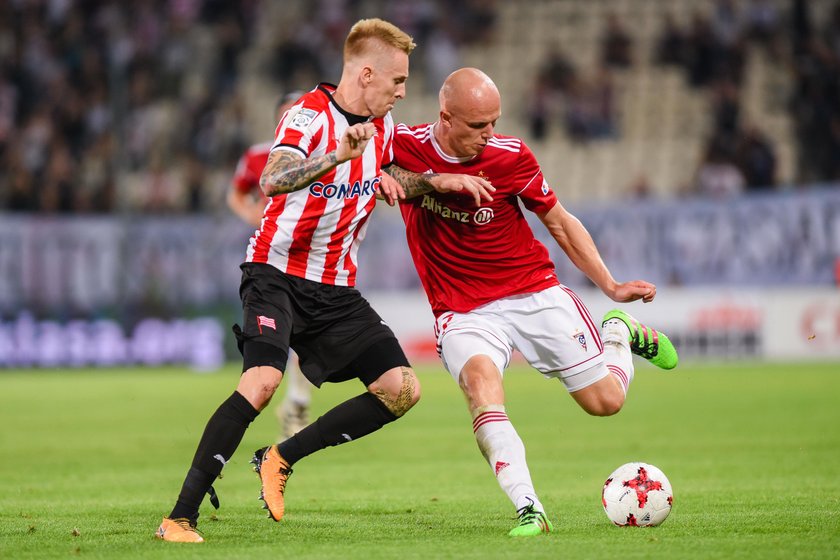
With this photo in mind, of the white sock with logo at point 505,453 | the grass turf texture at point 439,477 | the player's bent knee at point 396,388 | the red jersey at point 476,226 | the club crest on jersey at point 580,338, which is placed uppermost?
the red jersey at point 476,226

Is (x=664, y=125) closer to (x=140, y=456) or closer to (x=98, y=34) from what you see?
(x=98, y=34)

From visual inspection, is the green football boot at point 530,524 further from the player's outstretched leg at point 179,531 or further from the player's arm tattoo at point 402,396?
the player's outstretched leg at point 179,531

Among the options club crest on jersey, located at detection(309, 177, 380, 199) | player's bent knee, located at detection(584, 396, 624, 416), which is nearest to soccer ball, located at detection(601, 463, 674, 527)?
player's bent knee, located at detection(584, 396, 624, 416)

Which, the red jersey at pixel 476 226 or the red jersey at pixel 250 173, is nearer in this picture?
the red jersey at pixel 476 226

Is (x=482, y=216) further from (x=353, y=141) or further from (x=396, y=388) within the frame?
(x=353, y=141)

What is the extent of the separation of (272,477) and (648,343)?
99.2 inches

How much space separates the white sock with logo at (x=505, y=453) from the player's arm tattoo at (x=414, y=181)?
1.17 meters

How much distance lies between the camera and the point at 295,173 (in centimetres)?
604

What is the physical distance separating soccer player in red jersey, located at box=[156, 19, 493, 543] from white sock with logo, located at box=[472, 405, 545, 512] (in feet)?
1.96

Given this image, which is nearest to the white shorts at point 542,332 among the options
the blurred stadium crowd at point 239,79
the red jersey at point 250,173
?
the red jersey at point 250,173

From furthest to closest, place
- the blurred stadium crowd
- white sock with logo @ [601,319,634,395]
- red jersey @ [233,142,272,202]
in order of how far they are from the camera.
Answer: the blurred stadium crowd → red jersey @ [233,142,272,202] → white sock with logo @ [601,319,634,395]

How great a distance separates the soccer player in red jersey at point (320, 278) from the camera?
20.2 feet

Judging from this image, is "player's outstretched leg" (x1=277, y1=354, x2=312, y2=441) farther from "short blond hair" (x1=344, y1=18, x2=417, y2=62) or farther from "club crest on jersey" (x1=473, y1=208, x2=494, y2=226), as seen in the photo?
"short blond hair" (x1=344, y1=18, x2=417, y2=62)

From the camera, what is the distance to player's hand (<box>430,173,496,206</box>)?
6434mm
